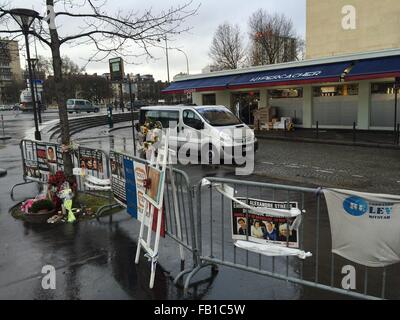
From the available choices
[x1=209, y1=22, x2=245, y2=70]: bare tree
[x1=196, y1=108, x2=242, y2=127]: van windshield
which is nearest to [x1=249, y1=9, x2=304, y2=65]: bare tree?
[x1=209, y1=22, x2=245, y2=70]: bare tree

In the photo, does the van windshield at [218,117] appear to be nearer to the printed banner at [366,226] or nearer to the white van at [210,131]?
the white van at [210,131]

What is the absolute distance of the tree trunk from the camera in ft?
23.6

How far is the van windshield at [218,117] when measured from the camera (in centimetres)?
1362

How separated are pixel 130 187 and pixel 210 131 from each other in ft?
24.4

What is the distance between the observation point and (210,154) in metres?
13.1

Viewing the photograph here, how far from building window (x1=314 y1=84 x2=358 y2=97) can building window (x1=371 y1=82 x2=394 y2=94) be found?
40.2 inches

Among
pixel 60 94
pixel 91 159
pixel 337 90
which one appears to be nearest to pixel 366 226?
pixel 91 159

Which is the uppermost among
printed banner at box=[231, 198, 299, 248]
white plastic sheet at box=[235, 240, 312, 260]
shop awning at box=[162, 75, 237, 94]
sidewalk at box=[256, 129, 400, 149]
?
shop awning at box=[162, 75, 237, 94]

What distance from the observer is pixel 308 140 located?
18641 millimetres

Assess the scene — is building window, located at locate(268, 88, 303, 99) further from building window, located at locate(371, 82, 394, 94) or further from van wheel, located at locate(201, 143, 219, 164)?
van wheel, located at locate(201, 143, 219, 164)

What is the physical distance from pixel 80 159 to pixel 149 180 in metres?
3.55

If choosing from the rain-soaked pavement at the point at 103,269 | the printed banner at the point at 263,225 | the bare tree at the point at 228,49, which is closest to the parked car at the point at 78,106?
the bare tree at the point at 228,49

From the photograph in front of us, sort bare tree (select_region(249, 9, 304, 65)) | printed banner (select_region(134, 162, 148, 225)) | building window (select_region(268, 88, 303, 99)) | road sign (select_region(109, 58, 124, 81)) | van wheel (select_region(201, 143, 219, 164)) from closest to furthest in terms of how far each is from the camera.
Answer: printed banner (select_region(134, 162, 148, 225)) → van wheel (select_region(201, 143, 219, 164)) → road sign (select_region(109, 58, 124, 81)) → building window (select_region(268, 88, 303, 99)) → bare tree (select_region(249, 9, 304, 65))

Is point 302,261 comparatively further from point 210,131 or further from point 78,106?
point 78,106
